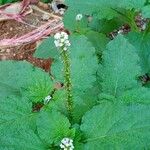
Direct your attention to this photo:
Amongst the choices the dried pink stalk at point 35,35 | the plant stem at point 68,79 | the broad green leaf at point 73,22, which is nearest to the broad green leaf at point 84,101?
the plant stem at point 68,79

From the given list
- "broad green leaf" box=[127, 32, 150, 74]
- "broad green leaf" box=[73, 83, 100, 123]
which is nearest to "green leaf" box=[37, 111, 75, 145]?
"broad green leaf" box=[73, 83, 100, 123]

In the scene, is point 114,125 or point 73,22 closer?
point 114,125

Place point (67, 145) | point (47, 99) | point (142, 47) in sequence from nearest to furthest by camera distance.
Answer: point (67, 145)
point (47, 99)
point (142, 47)

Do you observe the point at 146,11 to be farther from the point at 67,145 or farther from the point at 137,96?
the point at 67,145

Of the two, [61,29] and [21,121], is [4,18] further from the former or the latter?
[21,121]

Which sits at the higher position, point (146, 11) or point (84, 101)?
point (146, 11)

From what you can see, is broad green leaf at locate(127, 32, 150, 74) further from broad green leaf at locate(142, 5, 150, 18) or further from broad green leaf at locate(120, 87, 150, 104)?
broad green leaf at locate(120, 87, 150, 104)

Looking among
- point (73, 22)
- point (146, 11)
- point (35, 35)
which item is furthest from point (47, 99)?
point (35, 35)
